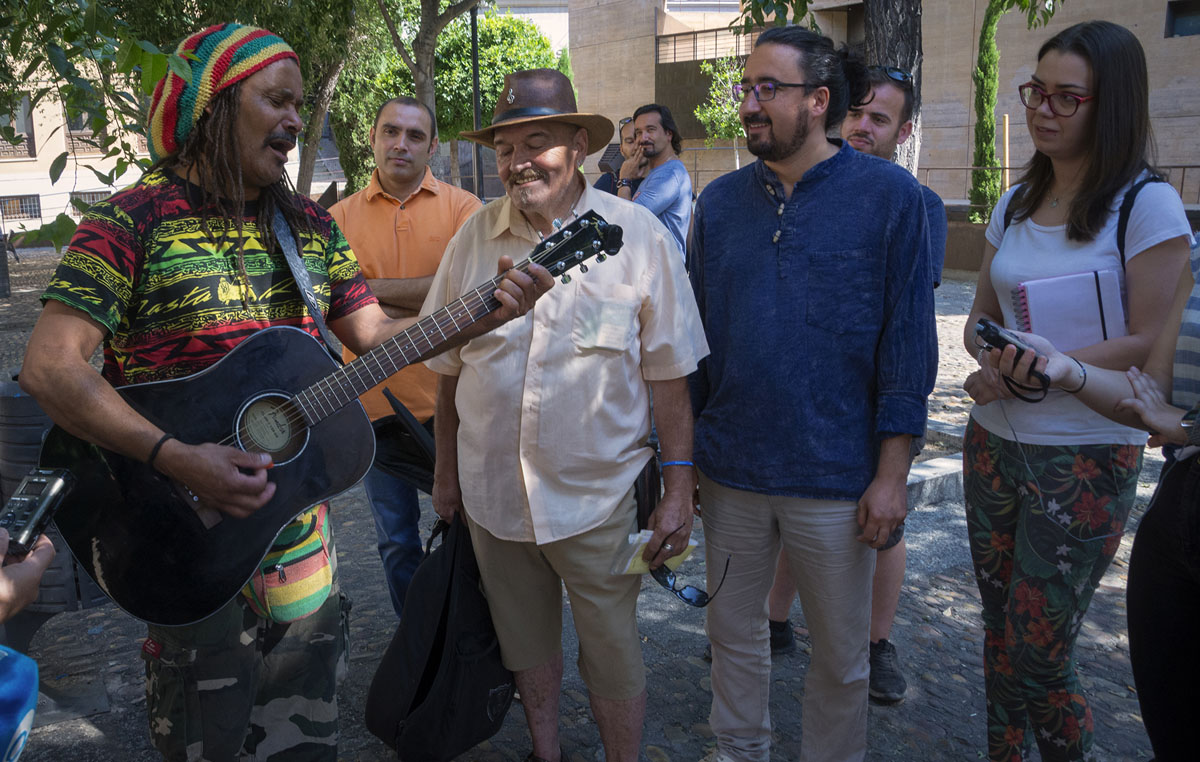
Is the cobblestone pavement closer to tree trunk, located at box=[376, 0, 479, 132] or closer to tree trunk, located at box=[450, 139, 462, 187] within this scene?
tree trunk, located at box=[376, 0, 479, 132]

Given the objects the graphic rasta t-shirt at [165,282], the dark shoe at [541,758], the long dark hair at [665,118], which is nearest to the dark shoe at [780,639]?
the dark shoe at [541,758]

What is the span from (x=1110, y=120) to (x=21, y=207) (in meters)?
33.3

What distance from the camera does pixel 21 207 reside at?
95.9ft

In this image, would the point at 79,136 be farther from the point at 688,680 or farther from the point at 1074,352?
the point at 1074,352

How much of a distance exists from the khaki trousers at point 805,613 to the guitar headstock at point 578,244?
872 millimetres

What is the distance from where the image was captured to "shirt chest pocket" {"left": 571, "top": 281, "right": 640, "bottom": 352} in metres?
2.71

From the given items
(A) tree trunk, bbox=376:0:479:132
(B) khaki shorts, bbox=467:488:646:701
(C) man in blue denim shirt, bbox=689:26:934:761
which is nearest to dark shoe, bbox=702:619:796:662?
(C) man in blue denim shirt, bbox=689:26:934:761

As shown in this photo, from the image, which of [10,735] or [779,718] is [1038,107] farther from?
[10,735]

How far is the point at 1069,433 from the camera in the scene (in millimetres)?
2613

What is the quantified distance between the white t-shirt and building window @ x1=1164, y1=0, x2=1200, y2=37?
844 inches

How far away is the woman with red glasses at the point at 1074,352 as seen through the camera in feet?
8.45

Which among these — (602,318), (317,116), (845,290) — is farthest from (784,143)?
(317,116)

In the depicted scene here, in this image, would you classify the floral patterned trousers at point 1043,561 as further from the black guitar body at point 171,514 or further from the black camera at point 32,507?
the black camera at point 32,507

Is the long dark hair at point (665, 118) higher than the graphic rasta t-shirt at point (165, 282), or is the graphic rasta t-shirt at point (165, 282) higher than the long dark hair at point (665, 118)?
the long dark hair at point (665, 118)
